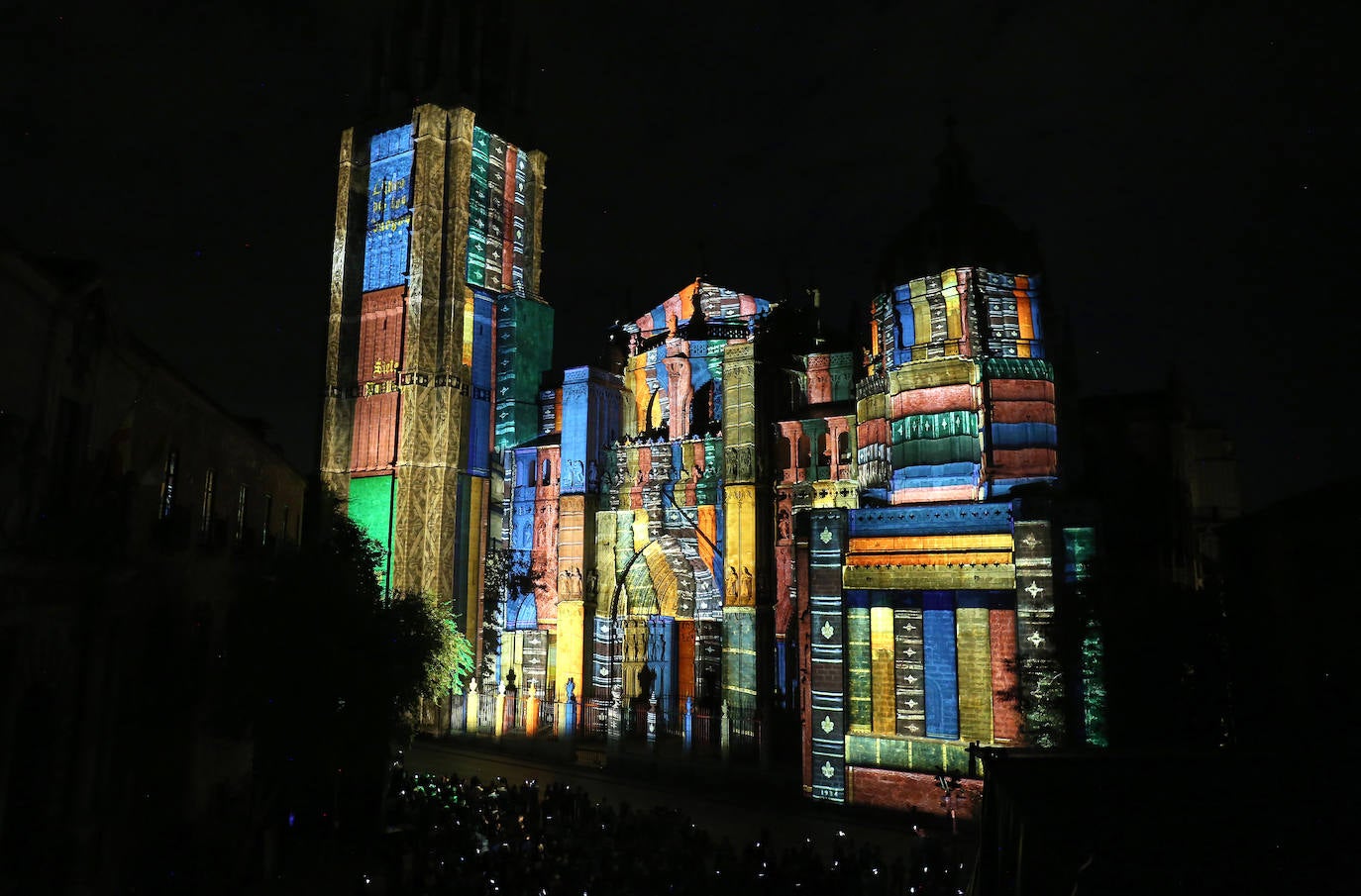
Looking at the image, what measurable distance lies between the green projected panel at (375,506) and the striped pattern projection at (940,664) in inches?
1011

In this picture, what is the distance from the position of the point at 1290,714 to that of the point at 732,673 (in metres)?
18.2

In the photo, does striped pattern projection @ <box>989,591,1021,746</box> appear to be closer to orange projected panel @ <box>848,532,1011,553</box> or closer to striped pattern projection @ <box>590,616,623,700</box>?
orange projected panel @ <box>848,532,1011,553</box>

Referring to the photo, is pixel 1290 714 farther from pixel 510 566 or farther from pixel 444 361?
pixel 444 361

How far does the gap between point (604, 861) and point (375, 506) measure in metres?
30.5

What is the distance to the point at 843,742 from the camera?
24.6 meters

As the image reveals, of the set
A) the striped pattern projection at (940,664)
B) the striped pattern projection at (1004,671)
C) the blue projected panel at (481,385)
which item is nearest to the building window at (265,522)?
the striped pattern projection at (940,664)

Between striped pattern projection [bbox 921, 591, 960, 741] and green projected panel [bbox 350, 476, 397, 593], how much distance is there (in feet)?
84.2

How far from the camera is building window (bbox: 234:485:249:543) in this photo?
19594 mm

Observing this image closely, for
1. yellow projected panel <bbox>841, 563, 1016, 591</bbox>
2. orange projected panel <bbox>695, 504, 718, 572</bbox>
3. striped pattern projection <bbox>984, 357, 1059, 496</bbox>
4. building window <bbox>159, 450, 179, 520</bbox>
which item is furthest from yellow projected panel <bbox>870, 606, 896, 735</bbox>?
building window <bbox>159, 450, 179, 520</bbox>

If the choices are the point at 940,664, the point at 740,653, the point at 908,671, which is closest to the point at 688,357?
the point at 740,653

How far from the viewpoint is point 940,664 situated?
79.6ft

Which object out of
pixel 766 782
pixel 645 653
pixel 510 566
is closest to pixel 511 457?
pixel 510 566

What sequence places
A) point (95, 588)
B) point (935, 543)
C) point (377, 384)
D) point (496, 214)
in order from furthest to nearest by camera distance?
point (496, 214)
point (377, 384)
point (935, 543)
point (95, 588)

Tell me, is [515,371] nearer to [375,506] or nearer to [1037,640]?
[375,506]
